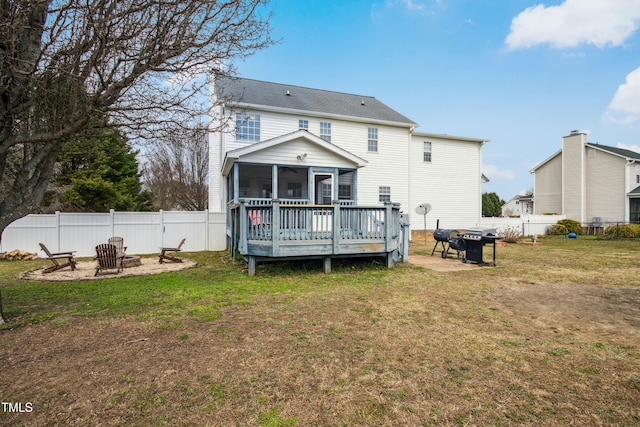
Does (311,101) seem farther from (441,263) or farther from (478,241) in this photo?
(478,241)

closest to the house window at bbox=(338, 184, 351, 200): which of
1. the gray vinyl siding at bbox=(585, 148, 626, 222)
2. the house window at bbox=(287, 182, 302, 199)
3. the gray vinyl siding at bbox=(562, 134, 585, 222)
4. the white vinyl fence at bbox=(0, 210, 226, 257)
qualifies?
the house window at bbox=(287, 182, 302, 199)

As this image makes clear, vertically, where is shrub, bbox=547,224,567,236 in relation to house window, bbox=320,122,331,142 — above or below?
below

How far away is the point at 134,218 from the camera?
41.4 ft

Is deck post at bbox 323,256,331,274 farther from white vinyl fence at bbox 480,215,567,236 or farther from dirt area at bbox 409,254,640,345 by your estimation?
white vinyl fence at bbox 480,215,567,236

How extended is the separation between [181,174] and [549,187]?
32186 millimetres

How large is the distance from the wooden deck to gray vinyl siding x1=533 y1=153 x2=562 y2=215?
2598cm

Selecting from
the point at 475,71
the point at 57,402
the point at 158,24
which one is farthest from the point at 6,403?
the point at 475,71

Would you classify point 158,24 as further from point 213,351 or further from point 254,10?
point 213,351

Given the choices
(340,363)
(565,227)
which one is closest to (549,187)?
(565,227)

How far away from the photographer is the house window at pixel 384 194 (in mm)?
17172

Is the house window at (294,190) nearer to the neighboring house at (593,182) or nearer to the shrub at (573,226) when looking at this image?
the shrub at (573,226)

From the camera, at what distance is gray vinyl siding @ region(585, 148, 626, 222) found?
75.3 ft

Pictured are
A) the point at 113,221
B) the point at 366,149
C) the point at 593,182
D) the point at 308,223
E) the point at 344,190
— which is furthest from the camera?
the point at 593,182

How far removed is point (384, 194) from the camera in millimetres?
17312
